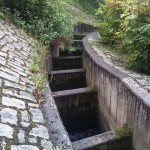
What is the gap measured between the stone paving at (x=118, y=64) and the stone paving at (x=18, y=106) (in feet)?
6.24

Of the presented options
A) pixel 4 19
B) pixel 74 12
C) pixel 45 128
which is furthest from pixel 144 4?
pixel 74 12

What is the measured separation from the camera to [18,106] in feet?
13.7

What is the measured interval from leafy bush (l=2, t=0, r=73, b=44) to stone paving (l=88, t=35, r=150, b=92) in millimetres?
1281

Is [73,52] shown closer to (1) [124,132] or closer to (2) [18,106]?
(1) [124,132]

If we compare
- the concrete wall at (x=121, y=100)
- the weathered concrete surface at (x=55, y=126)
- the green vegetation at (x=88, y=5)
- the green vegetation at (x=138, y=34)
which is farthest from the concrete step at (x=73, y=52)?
the green vegetation at (x=88, y=5)

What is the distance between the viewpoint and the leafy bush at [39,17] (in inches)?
346

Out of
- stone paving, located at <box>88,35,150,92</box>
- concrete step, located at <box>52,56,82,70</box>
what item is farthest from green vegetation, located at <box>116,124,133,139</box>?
concrete step, located at <box>52,56,82,70</box>

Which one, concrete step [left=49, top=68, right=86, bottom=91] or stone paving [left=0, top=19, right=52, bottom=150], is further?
concrete step [left=49, top=68, right=86, bottom=91]

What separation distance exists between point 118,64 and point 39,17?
3601 millimetres

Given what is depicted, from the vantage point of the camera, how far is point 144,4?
19.3 ft

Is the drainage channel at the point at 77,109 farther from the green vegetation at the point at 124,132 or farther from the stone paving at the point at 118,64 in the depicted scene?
the stone paving at the point at 118,64

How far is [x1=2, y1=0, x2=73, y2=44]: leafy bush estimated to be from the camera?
8.80 m

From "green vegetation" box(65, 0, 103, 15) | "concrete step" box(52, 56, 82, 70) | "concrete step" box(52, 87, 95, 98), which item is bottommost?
"concrete step" box(52, 87, 95, 98)

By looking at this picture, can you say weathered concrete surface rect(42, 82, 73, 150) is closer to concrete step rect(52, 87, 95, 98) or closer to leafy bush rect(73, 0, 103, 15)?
concrete step rect(52, 87, 95, 98)
